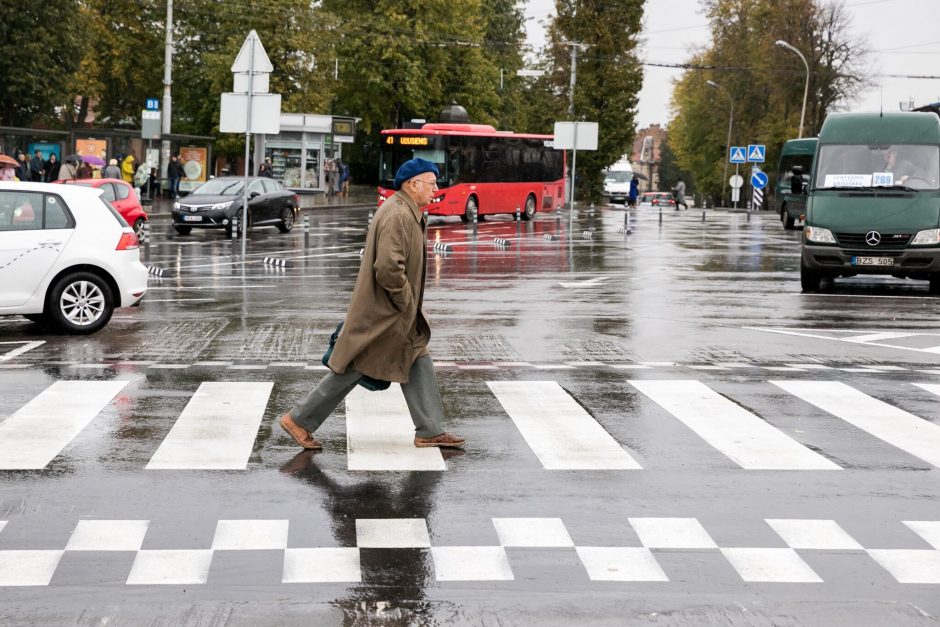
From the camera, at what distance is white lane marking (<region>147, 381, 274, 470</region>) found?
7.89 metres

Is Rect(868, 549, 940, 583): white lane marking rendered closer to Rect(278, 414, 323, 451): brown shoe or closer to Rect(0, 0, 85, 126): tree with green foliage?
Rect(278, 414, 323, 451): brown shoe

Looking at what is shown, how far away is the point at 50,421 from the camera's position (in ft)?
29.6

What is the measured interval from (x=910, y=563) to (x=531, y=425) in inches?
138

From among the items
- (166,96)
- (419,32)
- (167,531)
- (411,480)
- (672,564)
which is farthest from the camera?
(419,32)

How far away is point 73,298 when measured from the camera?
14.1 meters

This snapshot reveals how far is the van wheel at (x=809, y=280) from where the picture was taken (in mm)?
21141

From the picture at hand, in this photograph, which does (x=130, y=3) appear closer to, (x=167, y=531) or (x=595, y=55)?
(x=595, y=55)

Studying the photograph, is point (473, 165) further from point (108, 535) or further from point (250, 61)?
point (108, 535)

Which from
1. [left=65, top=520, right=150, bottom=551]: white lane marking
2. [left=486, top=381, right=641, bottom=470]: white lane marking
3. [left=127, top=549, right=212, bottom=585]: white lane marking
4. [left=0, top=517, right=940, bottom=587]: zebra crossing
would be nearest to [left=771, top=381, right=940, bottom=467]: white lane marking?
[left=486, top=381, right=641, bottom=470]: white lane marking

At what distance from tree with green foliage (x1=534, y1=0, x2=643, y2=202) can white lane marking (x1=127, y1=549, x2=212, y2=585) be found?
207ft

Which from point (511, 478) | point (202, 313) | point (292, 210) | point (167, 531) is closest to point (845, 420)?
point (511, 478)

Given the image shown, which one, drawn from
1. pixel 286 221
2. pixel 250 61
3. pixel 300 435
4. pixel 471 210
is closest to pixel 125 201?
pixel 250 61

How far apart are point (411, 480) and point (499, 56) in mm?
89467

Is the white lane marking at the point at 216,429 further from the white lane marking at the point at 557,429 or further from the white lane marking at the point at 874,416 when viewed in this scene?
the white lane marking at the point at 874,416
